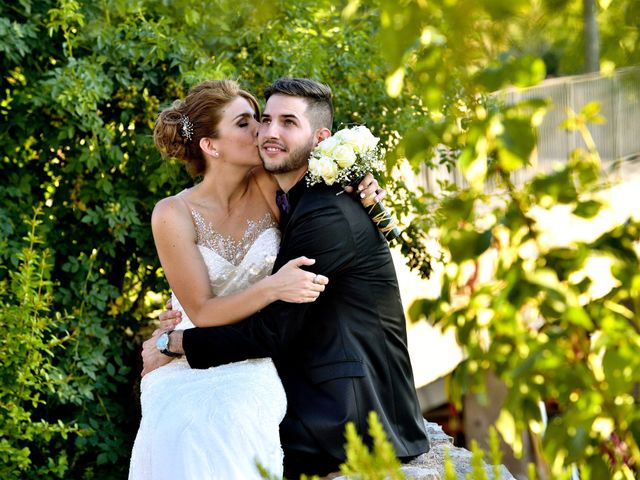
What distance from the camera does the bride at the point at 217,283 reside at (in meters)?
3.42

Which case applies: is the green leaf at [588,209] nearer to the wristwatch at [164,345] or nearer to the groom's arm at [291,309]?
the groom's arm at [291,309]

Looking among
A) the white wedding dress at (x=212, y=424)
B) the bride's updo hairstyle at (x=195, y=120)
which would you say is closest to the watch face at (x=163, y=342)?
the white wedding dress at (x=212, y=424)

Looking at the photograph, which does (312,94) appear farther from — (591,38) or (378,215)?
(591,38)

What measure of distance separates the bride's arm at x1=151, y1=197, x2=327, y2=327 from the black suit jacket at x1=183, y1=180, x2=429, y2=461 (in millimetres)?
64

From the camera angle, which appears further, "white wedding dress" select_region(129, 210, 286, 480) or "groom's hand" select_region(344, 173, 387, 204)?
"groom's hand" select_region(344, 173, 387, 204)

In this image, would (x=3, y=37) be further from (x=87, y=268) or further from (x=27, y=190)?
(x=87, y=268)

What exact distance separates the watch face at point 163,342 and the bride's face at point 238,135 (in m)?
0.79

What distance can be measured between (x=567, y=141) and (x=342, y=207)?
11.7m

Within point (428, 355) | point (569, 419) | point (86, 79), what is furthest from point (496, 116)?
point (428, 355)

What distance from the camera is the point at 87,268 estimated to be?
5289 millimetres

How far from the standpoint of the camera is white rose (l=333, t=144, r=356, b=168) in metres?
3.71

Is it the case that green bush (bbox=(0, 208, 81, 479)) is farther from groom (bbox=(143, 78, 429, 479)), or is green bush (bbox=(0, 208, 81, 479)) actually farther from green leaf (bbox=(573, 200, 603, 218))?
green leaf (bbox=(573, 200, 603, 218))

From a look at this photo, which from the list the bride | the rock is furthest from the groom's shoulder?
the rock

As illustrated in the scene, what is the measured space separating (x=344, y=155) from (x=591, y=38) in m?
2.19
